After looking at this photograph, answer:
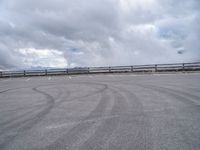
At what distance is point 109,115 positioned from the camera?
4414 mm

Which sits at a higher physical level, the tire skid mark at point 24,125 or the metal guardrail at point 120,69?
the metal guardrail at point 120,69

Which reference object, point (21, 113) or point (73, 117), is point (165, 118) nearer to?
point (73, 117)

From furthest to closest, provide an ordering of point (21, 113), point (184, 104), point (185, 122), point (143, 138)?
point (184, 104)
point (21, 113)
point (185, 122)
point (143, 138)

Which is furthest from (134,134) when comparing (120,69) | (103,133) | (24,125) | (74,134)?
(120,69)

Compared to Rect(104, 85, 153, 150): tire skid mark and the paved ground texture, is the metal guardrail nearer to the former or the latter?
the paved ground texture

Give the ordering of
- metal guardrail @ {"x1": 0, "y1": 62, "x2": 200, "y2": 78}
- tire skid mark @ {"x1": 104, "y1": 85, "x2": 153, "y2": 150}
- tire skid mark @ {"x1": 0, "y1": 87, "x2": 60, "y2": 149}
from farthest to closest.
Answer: metal guardrail @ {"x1": 0, "y1": 62, "x2": 200, "y2": 78}
tire skid mark @ {"x1": 0, "y1": 87, "x2": 60, "y2": 149}
tire skid mark @ {"x1": 104, "y1": 85, "x2": 153, "y2": 150}

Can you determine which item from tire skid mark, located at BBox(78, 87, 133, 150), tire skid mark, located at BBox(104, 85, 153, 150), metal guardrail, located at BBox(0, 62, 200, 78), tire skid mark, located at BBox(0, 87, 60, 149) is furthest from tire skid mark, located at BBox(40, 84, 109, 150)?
metal guardrail, located at BBox(0, 62, 200, 78)

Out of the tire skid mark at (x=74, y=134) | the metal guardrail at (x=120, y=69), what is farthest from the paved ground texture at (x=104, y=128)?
the metal guardrail at (x=120, y=69)

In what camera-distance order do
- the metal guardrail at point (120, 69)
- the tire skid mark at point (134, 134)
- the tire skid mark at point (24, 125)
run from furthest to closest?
1. the metal guardrail at point (120, 69)
2. the tire skid mark at point (24, 125)
3. the tire skid mark at point (134, 134)

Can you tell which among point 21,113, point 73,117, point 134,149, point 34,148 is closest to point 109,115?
point 73,117

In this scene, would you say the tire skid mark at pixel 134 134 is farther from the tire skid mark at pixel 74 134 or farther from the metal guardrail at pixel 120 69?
the metal guardrail at pixel 120 69

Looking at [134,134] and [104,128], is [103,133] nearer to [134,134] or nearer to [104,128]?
[104,128]

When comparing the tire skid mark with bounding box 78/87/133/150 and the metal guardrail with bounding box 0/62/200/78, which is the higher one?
the metal guardrail with bounding box 0/62/200/78

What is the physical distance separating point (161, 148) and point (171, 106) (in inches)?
112
